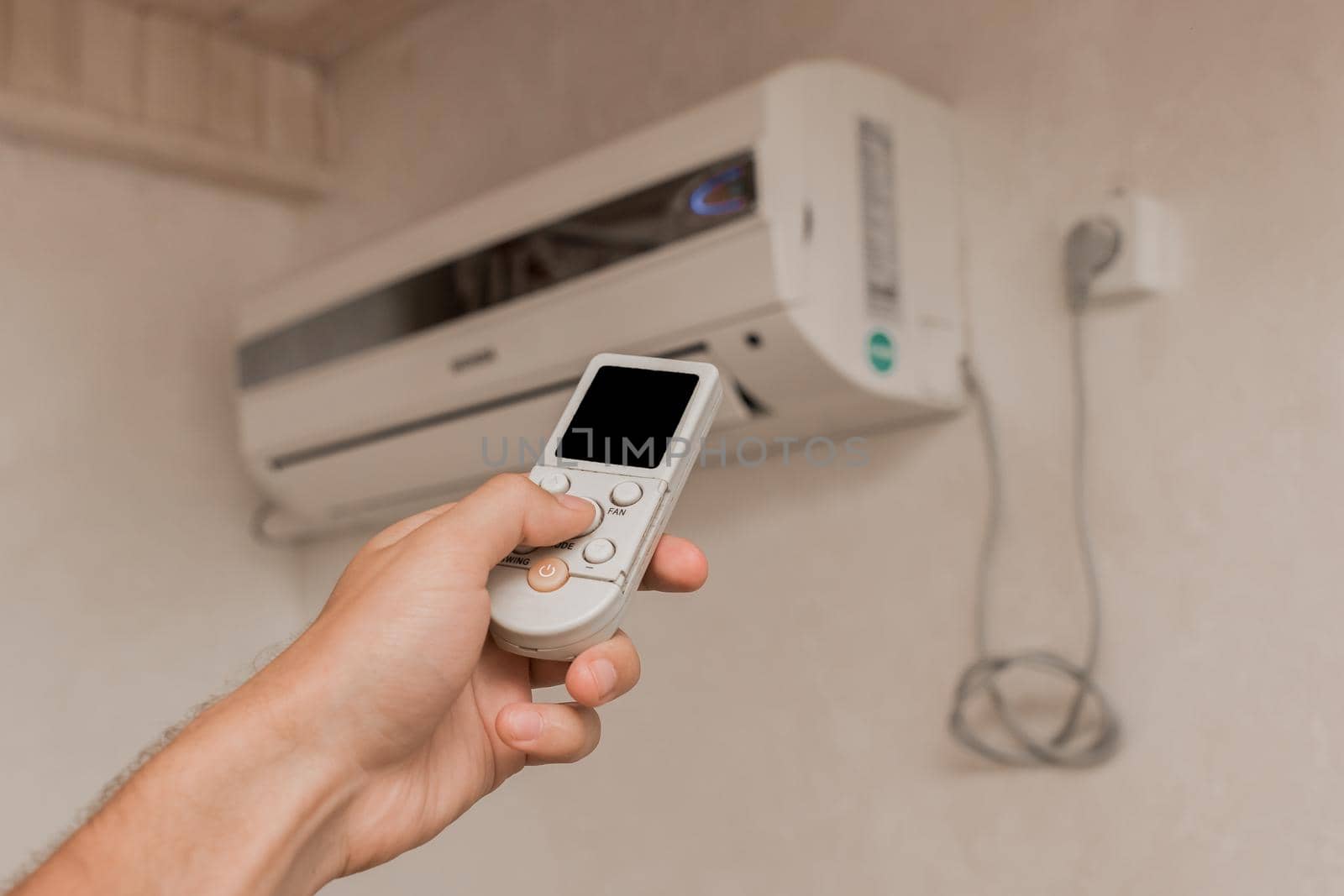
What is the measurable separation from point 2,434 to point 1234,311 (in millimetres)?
1586

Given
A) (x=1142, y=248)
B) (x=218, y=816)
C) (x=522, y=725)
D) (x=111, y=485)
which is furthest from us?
(x=111, y=485)

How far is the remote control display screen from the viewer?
729 mm

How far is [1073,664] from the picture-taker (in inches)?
45.2

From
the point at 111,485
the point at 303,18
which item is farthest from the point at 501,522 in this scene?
the point at 303,18

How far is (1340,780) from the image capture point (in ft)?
3.26

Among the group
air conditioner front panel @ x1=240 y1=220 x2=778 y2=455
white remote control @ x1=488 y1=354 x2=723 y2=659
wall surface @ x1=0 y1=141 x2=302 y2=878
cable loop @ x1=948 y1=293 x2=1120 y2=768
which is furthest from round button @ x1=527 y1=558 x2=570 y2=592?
wall surface @ x1=0 y1=141 x2=302 y2=878


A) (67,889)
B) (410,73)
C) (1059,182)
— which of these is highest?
(410,73)

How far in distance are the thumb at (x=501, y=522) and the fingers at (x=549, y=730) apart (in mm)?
98

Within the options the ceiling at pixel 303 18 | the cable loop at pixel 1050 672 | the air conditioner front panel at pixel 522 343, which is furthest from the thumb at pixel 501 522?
the ceiling at pixel 303 18

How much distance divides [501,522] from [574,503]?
5 cm

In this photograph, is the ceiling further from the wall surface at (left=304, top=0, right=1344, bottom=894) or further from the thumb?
the thumb

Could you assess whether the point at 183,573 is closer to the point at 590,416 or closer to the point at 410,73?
the point at 410,73

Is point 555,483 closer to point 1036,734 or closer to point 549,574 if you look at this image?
point 549,574

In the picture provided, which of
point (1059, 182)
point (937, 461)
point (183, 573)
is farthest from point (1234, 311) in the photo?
point (183, 573)
